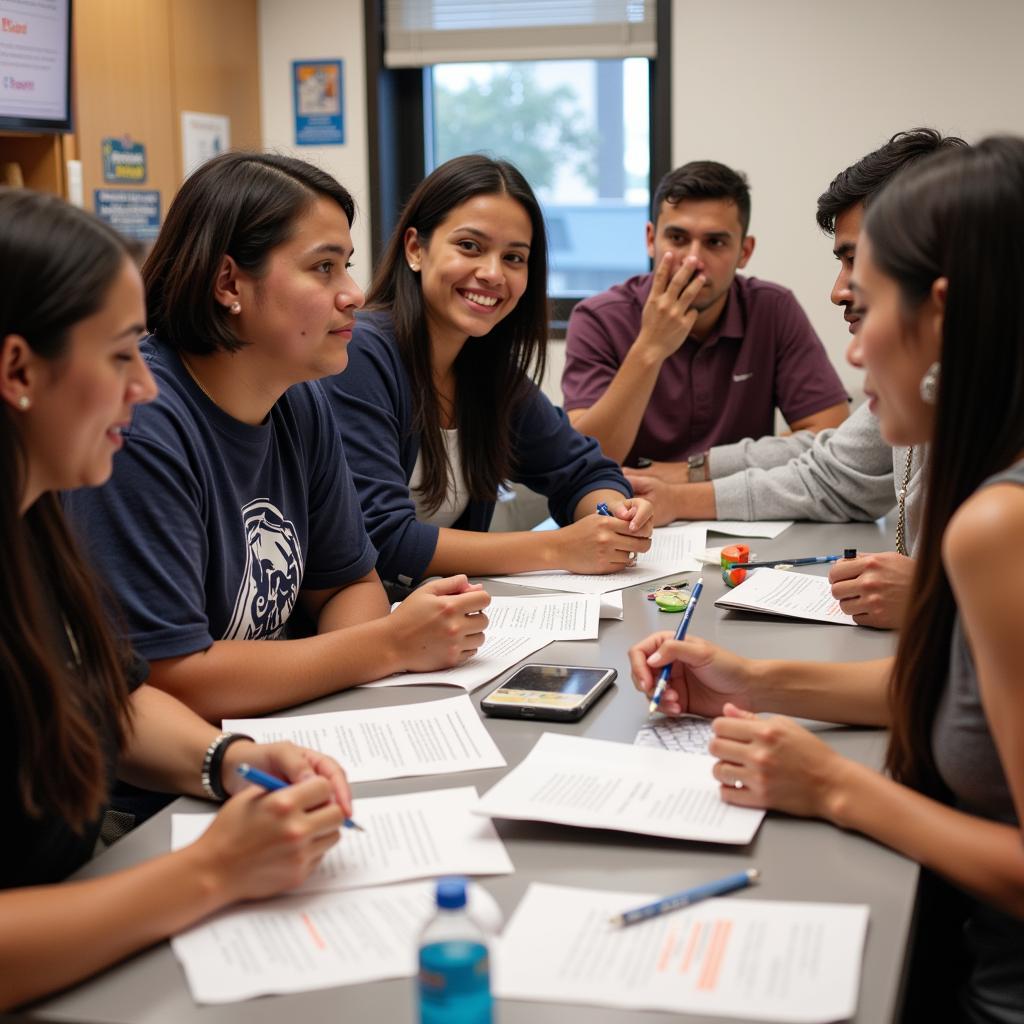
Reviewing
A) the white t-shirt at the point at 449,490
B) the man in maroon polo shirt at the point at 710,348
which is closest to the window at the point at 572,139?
the man in maroon polo shirt at the point at 710,348

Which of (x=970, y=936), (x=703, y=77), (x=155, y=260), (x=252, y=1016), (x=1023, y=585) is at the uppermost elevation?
(x=703, y=77)

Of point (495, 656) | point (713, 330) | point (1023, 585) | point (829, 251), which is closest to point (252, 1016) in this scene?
point (1023, 585)

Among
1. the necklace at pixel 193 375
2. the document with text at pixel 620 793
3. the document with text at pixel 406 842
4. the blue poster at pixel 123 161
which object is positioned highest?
the blue poster at pixel 123 161

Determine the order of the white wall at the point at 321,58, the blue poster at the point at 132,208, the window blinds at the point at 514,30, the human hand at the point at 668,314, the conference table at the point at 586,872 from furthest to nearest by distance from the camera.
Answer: the white wall at the point at 321,58 → the window blinds at the point at 514,30 → the blue poster at the point at 132,208 → the human hand at the point at 668,314 → the conference table at the point at 586,872

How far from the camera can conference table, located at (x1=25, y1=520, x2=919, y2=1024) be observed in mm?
878

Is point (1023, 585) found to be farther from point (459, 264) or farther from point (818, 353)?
point (818, 353)

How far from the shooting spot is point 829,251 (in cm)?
410

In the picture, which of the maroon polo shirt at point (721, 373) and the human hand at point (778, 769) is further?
the maroon polo shirt at point (721, 373)

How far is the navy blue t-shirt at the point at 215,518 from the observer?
139 cm

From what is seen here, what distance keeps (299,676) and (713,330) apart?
1982 mm

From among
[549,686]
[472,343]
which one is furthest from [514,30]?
[549,686]

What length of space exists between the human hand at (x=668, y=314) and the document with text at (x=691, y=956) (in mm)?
1999

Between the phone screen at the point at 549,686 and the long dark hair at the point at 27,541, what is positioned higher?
the long dark hair at the point at 27,541

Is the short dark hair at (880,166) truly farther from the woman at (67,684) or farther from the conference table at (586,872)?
the woman at (67,684)
